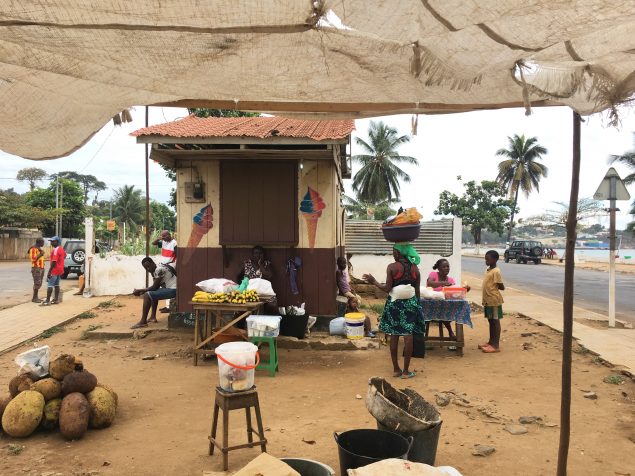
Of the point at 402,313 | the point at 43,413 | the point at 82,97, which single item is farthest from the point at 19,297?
the point at 82,97

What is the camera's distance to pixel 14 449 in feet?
13.3

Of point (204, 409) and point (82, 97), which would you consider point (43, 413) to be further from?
point (82, 97)

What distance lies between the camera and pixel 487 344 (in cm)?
802

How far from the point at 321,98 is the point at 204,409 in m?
3.80

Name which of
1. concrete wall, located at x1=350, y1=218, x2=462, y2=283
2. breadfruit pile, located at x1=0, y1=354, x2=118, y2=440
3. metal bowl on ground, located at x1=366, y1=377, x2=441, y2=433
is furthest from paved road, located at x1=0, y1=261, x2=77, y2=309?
metal bowl on ground, located at x1=366, y1=377, x2=441, y2=433

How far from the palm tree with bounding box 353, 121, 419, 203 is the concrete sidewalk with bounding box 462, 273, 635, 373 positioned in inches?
867

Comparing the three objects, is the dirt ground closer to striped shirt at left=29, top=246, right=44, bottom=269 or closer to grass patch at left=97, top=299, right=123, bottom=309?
grass patch at left=97, top=299, right=123, bottom=309

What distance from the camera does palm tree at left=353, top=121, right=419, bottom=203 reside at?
35469 millimetres

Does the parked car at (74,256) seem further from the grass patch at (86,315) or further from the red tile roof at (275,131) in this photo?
the red tile roof at (275,131)

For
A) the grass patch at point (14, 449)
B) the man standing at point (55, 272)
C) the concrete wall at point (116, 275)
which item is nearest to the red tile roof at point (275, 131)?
the grass patch at point (14, 449)

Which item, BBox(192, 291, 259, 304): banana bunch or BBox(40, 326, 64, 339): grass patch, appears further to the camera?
BBox(40, 326, 64, 339): grass patch

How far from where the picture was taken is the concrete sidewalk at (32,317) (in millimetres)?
8558

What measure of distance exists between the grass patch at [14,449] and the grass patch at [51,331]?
17.5ft

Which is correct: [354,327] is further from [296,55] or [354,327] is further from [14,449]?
[296,55]
